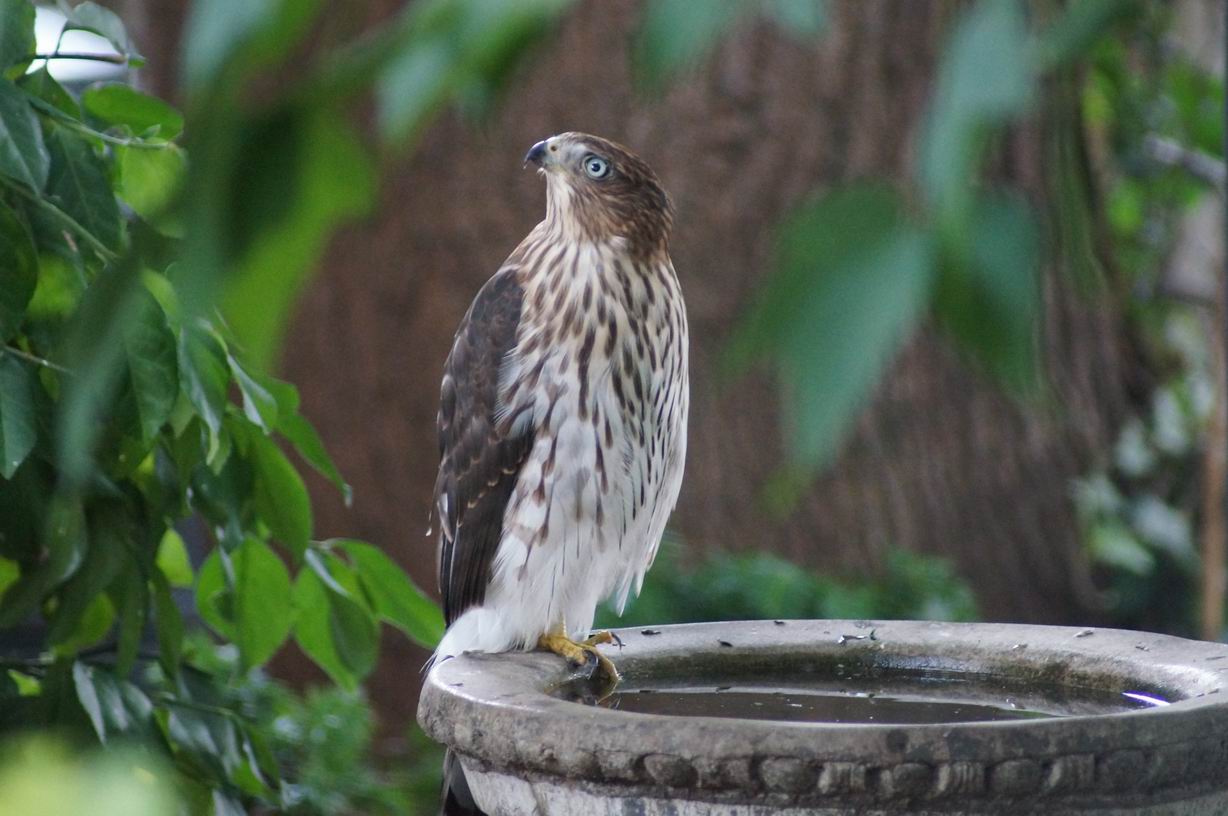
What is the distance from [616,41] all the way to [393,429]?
65.4 inches

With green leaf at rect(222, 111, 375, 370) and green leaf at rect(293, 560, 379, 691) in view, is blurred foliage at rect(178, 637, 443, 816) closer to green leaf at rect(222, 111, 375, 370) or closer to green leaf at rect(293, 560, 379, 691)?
green leaf at rect(293, 560, 379, 691)

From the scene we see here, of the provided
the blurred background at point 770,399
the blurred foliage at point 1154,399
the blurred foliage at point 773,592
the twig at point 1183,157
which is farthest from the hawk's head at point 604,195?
the twig at point 1183,157

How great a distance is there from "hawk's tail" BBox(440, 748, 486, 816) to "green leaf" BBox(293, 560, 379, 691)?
0.75 feet

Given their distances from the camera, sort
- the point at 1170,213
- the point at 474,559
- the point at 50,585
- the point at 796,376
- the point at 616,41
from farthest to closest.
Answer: the point at 1170,213
the point at 616,41
the point at 474,559
the point at 50,585
the point at 796,376

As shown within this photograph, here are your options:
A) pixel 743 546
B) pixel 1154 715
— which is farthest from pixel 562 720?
pixel 743 546

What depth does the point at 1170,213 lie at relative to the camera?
6.95 meters

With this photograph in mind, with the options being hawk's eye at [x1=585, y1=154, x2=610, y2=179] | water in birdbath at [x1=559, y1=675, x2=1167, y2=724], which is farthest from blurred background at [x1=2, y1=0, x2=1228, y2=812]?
water in birdbath at [x1=559, y1=675, x2=1167, y2=724]

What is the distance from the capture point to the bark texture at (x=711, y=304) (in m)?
5.39

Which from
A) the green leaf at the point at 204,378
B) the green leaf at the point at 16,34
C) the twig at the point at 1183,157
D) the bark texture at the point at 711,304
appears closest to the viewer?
the green leaf at the point at 16,34

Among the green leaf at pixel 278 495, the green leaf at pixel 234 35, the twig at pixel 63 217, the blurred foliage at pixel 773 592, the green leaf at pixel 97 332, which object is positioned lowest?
the blurred foliage at pixel 773 592

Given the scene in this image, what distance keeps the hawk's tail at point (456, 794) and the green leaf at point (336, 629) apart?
0.23m

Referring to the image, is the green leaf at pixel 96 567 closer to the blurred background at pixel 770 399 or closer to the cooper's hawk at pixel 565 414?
the cooper's hawk at pixel 565 414

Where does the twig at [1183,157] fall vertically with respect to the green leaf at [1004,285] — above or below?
above

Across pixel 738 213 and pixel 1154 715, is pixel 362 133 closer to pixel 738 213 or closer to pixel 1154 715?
pixel 1154 715
